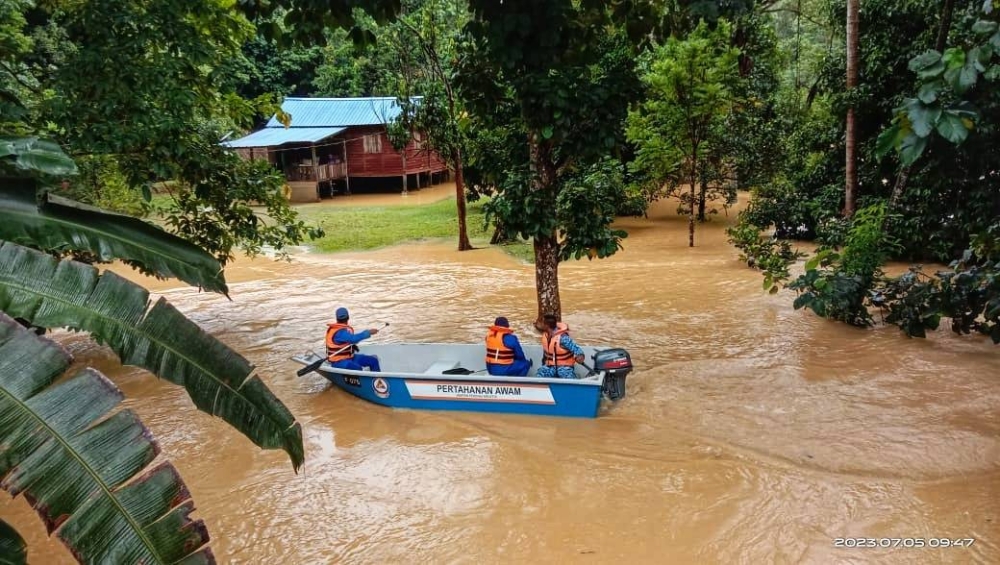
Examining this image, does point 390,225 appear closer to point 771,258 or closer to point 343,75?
point 343,75

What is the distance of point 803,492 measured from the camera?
589cm

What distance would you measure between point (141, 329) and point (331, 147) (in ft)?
93.7

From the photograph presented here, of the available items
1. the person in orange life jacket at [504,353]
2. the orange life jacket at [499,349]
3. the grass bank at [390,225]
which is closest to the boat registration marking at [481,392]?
the person in orange life jacket at [504,353]

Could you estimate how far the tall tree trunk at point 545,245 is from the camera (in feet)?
29.5

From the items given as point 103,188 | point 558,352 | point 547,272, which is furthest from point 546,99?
point 103,188

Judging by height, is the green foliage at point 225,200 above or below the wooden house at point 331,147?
below

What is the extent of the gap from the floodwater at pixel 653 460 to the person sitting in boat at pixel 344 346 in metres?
0.47

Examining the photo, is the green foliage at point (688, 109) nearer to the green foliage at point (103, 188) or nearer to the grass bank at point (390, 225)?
the grass bank at point (390, 225)

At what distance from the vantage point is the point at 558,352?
7430 millimetres

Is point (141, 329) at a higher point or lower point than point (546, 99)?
lower

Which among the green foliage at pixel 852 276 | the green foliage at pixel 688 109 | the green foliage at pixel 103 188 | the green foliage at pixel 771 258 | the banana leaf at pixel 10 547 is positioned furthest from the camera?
the green foliage at pixel 688 109

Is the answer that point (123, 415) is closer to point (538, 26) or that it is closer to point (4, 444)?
point (4, 444)

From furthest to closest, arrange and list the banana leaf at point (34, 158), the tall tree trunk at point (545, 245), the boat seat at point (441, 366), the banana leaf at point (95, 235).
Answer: the tall tree trunk at point (545, 245) → the boat seat at point (441, 366) → the banana leaf at point (34, 158) → the banana leaf at point (95, 235)
